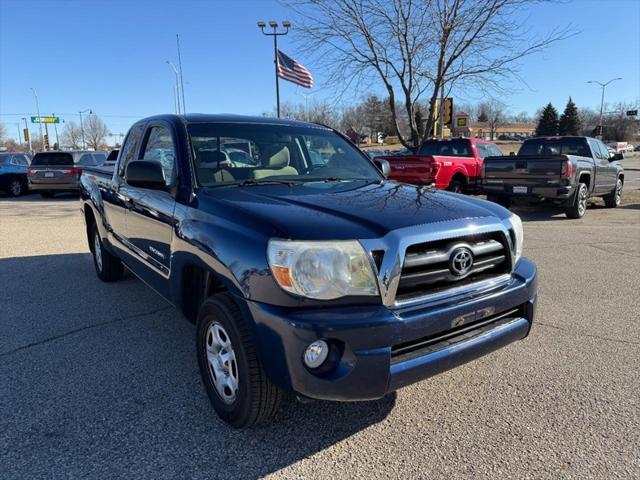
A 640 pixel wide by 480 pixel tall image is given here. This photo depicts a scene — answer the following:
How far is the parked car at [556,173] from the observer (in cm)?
1041

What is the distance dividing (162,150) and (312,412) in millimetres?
2346

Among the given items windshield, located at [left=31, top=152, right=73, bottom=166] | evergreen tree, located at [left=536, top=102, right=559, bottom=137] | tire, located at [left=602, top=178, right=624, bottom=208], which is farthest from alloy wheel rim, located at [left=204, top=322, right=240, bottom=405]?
evergreen tree, located at [left=536, top=102, right=559, bottom=137]

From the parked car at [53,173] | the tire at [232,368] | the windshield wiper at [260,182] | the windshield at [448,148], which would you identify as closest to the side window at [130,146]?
Answer: the windshield wiper at [260,182]

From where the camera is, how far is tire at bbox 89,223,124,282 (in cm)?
557

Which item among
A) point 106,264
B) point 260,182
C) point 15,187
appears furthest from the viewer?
point 15,187

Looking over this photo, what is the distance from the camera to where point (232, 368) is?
263cm

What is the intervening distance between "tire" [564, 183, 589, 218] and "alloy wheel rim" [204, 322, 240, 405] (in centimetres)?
1024

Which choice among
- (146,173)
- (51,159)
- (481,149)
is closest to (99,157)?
(51,159)

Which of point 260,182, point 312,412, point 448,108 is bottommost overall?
point 312,412

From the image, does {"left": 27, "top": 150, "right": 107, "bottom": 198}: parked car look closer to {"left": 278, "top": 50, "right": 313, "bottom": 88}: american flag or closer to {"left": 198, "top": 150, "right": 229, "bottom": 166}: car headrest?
{"left": 278, "top": 50, "right": 313, "bottom": 88}: american flag

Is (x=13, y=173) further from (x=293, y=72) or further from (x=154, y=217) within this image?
(x=154, y=217)

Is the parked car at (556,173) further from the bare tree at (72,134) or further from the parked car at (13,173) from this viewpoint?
the bare tree at (72,134)

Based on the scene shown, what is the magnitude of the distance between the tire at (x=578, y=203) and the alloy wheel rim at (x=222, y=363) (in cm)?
1024

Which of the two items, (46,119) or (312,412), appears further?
(46,119)
